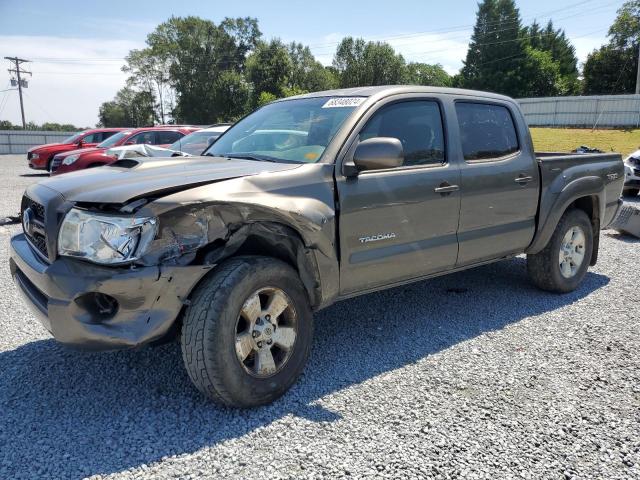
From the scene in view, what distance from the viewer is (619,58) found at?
50281mm

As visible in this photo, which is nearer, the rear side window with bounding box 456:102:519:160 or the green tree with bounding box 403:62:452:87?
the rear side window with bounding box 456:102:519:160

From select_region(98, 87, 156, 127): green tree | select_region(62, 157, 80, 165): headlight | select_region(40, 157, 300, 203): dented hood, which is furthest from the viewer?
select_region(98, 87, 156, 127): green tree

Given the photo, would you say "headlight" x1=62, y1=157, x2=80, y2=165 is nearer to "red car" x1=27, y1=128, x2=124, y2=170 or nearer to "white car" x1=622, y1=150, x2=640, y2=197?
"red car" x1=27, y1=128, x2=124, y2=170

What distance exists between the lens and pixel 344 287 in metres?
3.42

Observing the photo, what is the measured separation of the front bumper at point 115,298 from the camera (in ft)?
8.49

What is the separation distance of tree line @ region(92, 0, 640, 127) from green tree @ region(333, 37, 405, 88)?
0.12 metres

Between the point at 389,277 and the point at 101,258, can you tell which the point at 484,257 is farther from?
the point at 101,258

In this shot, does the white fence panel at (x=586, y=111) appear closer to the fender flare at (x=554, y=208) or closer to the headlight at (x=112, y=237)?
the fender flare at (x=554, y=208)

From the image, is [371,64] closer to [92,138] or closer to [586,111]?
[586,111]

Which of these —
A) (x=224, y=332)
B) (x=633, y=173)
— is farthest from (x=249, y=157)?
(x=633, y=173)

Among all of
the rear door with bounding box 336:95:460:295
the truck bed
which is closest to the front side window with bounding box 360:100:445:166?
the rear door with bounding box 336:95:460:295

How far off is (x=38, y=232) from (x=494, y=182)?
11.1ft

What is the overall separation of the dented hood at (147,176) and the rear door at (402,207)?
0.54m

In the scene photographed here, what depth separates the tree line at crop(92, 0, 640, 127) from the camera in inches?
2046
